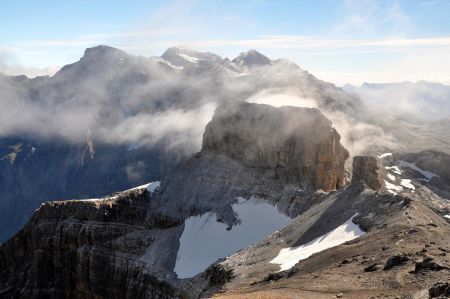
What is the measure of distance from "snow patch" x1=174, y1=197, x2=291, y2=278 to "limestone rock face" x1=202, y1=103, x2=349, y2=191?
7047mm

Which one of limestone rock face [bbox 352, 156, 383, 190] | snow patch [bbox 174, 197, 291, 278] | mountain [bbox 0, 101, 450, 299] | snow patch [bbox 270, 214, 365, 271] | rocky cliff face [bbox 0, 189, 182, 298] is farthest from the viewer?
rocky cliff face [bbox 0, 189, 182, 298]

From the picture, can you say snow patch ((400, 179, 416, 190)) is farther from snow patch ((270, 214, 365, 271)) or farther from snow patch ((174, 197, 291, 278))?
snow patch ((270, 214, 365, 271))

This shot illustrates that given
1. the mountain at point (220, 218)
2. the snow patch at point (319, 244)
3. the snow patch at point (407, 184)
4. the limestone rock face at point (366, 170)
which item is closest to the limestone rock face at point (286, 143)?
the mountain at point (220, 218)

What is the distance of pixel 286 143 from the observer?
315 ft

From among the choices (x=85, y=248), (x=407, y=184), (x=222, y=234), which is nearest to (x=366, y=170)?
(x=222, y=234)

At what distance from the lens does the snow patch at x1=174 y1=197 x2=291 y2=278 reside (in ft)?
281

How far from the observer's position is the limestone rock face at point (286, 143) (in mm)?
92438

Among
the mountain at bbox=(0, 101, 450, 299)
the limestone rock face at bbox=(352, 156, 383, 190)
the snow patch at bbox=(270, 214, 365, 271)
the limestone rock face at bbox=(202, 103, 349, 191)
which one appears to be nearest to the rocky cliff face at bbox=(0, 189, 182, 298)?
the mountain at bbox=(0, 101, 450, 299)

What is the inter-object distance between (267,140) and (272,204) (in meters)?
11.8

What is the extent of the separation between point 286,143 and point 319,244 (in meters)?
41.6

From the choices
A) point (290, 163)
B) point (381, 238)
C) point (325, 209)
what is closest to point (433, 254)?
point (381, 238)

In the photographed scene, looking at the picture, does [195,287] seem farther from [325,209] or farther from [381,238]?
[381,238]

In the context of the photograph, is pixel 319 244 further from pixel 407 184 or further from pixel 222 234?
pixel 407 184

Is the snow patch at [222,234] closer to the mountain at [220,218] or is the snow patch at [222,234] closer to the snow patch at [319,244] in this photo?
the mountain at [220,218]
